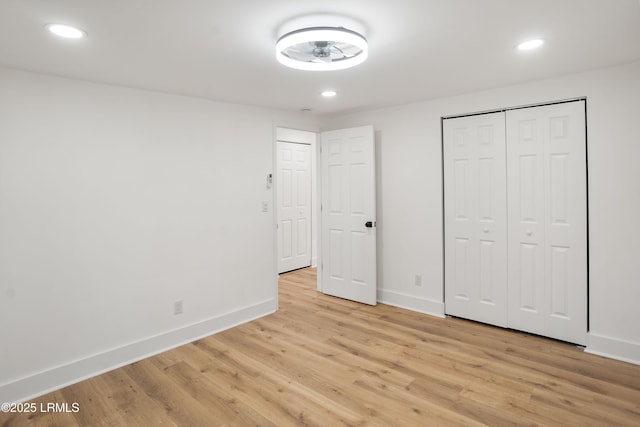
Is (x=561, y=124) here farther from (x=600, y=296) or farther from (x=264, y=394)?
(x=264, y=394)

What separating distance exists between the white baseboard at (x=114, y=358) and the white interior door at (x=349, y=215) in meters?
1.14

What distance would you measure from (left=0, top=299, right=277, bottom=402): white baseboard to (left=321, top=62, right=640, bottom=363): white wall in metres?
2.05

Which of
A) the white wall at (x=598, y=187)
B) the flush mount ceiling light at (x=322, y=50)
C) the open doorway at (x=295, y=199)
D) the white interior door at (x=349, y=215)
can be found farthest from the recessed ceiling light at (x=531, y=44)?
the open doorway at (x=295, y=199)

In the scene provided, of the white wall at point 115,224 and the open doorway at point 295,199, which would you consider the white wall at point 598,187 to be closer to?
the white wall at point 115,224

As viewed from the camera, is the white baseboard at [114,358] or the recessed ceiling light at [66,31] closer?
the recessed ceiling light at [66,31]

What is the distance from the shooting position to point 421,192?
3.98 m

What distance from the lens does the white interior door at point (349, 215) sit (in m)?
4.22

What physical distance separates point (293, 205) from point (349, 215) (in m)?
1.77

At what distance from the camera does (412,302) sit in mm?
4086

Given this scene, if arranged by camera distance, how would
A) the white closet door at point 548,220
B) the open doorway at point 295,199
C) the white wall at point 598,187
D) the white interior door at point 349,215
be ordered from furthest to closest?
1. the open doorway at point 295,199
2. the white interior door at point 349,215
3. the white closet door at point 548,220
4. the white wall at point 598,187

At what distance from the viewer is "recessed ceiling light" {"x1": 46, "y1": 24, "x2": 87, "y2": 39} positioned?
1.92 metres

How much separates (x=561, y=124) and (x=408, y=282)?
2139mm

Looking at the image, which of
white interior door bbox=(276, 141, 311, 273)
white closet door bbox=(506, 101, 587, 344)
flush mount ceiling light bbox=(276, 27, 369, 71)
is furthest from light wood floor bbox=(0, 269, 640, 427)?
white interior door bbox=(276, 141, 311, 273)

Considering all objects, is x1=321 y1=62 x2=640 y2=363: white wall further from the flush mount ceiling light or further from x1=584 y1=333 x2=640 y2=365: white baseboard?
the flush mount ceiling light
